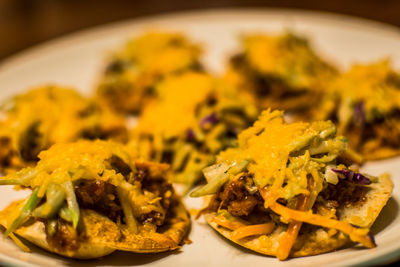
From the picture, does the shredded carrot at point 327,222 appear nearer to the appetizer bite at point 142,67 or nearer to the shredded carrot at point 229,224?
the shredded carrot at point 229,224

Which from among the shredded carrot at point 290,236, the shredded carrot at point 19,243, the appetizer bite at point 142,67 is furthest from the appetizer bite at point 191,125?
the shredded carrot at point 19,243

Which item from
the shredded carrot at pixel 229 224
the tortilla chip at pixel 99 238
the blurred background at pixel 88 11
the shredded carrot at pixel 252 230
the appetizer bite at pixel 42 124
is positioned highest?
the blurred background at pixel 88 11

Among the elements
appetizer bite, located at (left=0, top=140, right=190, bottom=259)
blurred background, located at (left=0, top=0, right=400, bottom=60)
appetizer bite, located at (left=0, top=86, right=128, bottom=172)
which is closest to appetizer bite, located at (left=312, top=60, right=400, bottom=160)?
appetizer bite, located at (left=0, top=140, right=190, bottom=259)

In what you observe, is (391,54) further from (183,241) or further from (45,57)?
(45,57)

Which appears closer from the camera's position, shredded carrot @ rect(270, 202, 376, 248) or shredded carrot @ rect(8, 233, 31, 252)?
shredded carrot @ rect(270, 202, 376, 248)

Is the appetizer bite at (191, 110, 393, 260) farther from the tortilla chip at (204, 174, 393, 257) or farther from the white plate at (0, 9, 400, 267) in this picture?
the white plate at (0, 9, 400, 267)
